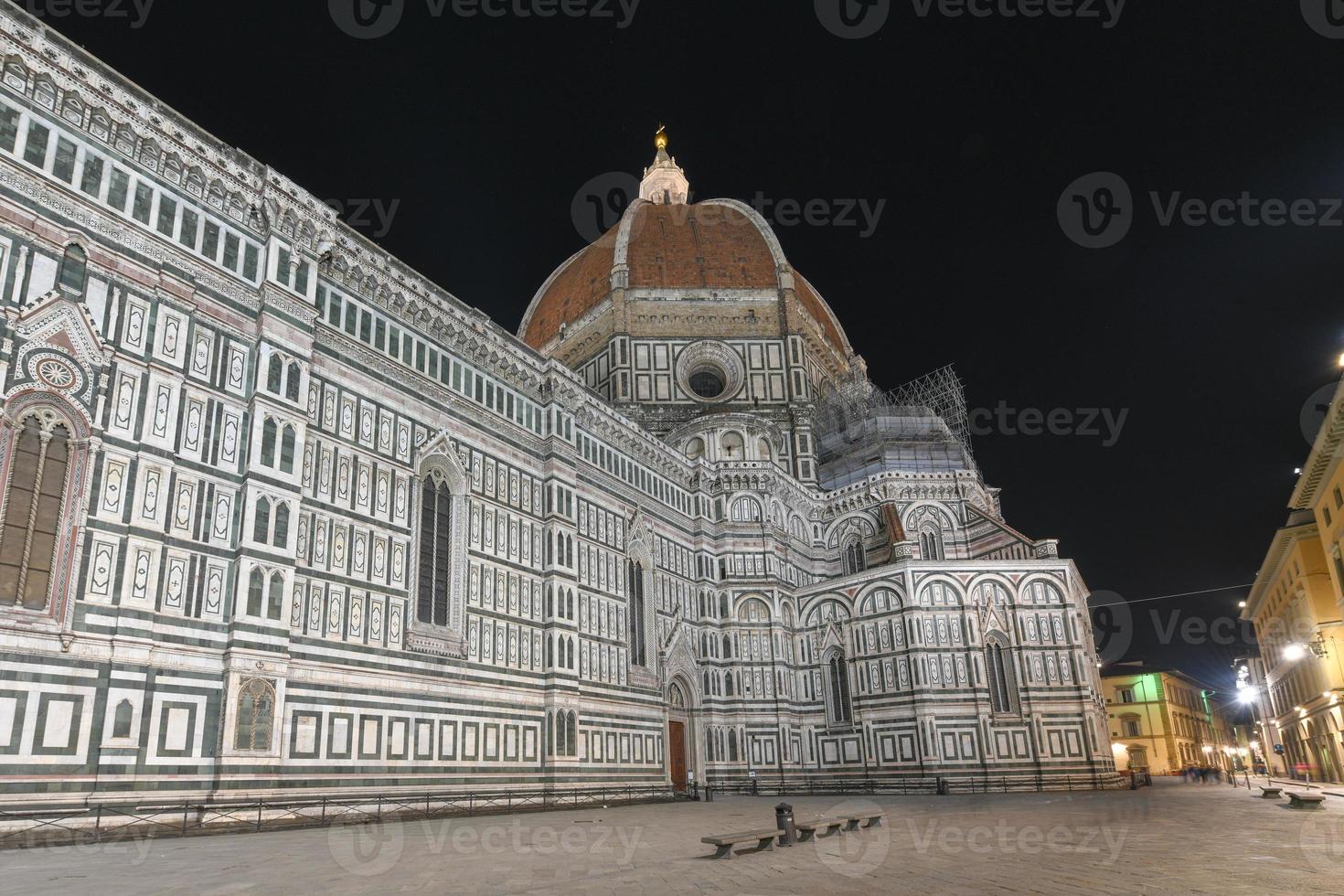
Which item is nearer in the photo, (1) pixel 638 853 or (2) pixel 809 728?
(1) pixel 638 853

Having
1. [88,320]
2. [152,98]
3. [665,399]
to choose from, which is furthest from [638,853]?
[665,399]

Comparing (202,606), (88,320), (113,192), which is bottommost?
(202,606)

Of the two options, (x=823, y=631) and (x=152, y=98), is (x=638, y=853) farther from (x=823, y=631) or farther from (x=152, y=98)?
(x=823, y=631)

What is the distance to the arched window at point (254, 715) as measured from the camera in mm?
19938

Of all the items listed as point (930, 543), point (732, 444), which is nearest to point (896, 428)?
point (930, 543)

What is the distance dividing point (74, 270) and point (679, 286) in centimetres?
3811

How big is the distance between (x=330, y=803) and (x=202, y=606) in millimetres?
5731

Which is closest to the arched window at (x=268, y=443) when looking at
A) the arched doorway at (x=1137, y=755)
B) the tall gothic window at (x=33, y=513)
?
the tall gothic window at (x=33, y=513)

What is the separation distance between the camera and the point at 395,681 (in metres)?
24.3

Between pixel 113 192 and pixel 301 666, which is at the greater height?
pixel 113 192

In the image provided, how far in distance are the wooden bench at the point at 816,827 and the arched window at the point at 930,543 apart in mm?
31992

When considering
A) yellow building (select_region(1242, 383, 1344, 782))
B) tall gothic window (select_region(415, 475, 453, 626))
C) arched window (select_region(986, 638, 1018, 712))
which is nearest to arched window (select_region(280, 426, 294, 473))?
tall gothic window (select_region(415, 475, 453, 626))

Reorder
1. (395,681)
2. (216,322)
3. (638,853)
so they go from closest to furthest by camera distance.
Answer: (638,853), (216,322), (395,681)

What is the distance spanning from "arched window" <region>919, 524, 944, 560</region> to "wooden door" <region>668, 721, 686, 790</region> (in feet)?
55.3
